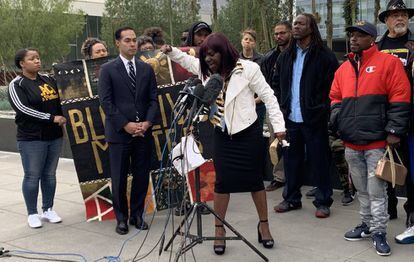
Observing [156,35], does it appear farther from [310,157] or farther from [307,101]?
[310,157]

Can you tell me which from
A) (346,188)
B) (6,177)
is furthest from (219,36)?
(6,177)

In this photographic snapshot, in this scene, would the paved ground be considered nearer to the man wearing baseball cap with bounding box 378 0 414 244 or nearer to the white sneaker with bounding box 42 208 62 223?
the white sneaker with bounding box 42 208 62 223

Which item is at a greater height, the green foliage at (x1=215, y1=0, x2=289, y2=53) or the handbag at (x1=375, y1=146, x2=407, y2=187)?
the green foliage at (x1=215, y1=0, x2=289, y2=53)

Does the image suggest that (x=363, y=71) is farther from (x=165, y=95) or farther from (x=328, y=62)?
(x=165, y=95)

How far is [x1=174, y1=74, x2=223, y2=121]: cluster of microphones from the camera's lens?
3.95 metres

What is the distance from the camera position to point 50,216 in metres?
5.99

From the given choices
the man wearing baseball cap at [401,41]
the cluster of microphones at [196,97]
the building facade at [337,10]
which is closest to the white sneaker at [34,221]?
the cluster of microphones at [196,97]

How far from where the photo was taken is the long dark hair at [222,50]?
4.43 meters

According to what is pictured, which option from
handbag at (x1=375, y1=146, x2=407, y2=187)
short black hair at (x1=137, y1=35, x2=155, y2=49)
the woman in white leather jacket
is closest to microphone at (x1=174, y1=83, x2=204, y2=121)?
the woman in white leather jacket

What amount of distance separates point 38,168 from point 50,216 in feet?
2.06

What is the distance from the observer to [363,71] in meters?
4.53

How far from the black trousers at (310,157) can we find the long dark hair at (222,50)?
57.9 inches

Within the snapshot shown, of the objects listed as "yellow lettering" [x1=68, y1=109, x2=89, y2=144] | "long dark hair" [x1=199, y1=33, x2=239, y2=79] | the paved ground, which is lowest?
the paved ground

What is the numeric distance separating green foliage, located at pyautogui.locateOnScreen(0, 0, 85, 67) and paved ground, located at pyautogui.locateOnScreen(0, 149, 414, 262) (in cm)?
2143
